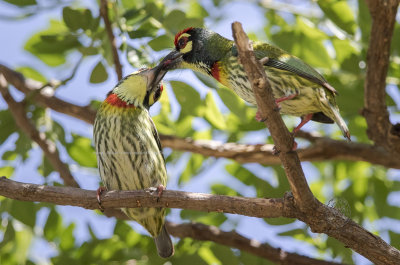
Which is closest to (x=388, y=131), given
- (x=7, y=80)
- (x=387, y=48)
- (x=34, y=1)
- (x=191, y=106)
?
(x=387, y=48)

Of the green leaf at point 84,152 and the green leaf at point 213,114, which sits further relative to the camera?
the green leaf at point 84,152

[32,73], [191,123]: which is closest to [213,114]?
[191,123]

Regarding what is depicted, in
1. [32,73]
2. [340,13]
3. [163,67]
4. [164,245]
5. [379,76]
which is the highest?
[340,13]

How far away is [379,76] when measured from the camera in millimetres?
3547

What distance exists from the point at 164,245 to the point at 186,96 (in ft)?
3.16

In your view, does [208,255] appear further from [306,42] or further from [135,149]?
[306,42]

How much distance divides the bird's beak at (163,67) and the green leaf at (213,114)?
1.39ft

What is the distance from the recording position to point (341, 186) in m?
4.52

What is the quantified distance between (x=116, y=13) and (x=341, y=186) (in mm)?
2332

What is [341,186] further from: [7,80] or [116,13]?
[7,80]

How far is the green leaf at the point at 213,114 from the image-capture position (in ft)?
12.6

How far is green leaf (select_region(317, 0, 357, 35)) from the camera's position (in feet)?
12.1

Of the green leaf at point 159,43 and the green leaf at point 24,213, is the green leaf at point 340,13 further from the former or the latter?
the green leaf at point 24,213

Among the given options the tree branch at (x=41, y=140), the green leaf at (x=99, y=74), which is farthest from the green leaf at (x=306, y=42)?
the tree branch at (x=41, y=140)
